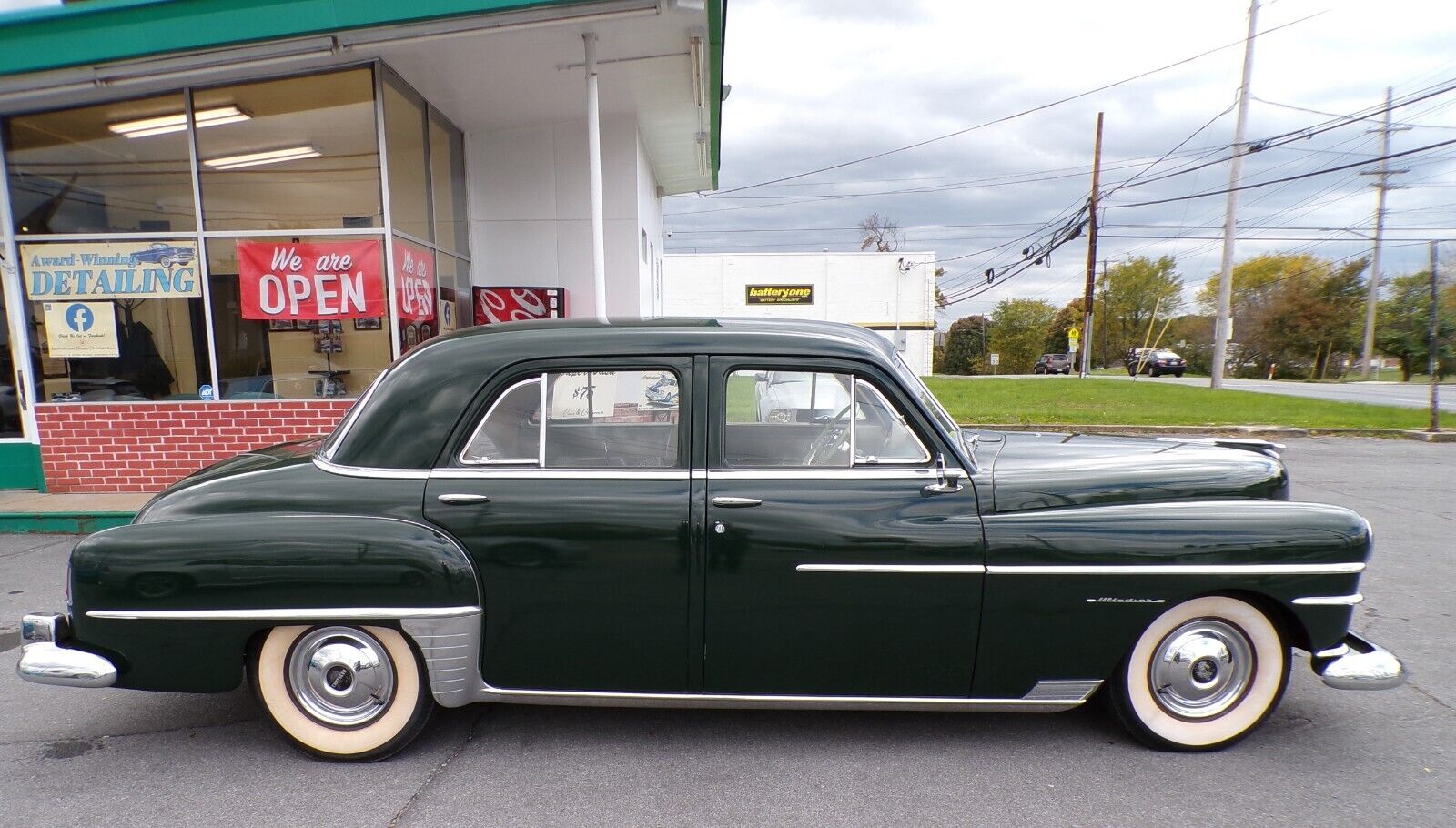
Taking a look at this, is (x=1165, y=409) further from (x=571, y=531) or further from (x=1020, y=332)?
(x=1020, y=332)

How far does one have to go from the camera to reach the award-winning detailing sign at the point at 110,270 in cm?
672

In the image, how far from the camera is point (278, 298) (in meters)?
6.84

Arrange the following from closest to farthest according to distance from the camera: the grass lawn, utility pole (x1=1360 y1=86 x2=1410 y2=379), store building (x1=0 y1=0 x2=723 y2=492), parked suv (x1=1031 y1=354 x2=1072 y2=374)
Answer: store building (x1=0 y1=0 x2=723 y2=492) < the grass lawn < utility pole (x1=1360 y1=86 x2=1410 y2=379) < parked suv (x1=1031 y1=354 x2=1072 y2=374)

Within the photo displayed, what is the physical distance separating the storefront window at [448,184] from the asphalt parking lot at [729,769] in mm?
6321

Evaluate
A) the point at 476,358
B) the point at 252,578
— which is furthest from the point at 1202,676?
the point at 252,578

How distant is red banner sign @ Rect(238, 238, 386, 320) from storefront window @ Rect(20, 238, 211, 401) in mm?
558

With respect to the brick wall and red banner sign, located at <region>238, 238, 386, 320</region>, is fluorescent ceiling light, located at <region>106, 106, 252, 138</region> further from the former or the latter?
the brick wall

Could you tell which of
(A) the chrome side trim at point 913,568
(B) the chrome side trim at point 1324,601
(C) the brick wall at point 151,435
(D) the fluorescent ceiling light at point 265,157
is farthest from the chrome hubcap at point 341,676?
(D) the fluorescent ceiling light at point 265,157

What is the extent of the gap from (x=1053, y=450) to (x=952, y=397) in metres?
14.6

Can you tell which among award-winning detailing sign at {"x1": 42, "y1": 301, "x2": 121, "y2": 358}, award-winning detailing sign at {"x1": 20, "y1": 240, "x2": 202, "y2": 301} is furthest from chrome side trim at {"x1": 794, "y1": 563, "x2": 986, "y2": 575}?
award-winning detailing sign at {"x1": 42, "y1": 301, "x2": 121, "y2": 358}

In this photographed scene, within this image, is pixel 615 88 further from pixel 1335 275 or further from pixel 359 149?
pixel 1335 275

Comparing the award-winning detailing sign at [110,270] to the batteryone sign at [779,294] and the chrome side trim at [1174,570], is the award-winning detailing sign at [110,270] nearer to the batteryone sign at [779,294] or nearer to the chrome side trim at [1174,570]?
the chrome side trim at [1174,570]

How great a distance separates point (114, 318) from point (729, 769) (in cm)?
759

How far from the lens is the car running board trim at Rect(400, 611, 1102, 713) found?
2.61 metres
